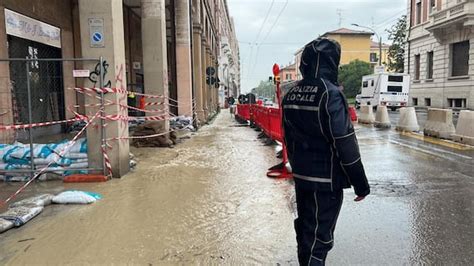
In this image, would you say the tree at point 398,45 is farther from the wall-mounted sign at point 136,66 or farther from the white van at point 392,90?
the wall-mounted sign at point 136,66

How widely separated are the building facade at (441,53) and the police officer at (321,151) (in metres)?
30.5

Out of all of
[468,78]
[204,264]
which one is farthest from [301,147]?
[468,78]

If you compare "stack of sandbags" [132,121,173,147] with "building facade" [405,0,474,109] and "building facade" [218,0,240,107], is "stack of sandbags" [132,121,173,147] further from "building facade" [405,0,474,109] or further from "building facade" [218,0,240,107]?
"building facade" [218,0,240,107]

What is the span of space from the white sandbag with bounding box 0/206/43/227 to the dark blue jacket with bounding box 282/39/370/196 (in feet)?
11.3

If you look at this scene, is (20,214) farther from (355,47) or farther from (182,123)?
(355,47)

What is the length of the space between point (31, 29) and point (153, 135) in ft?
18.6

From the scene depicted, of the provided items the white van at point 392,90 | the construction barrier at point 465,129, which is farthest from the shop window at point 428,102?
the construction barrier at point 465,129

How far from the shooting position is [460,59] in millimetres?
32656

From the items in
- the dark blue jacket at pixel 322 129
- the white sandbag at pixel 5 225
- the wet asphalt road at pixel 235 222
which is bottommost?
the wet asphalt road at pixel 235 222

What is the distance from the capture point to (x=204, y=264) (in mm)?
3689

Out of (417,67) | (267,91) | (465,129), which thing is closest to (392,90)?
(417,67)

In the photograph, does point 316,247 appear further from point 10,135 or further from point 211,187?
point 10,135

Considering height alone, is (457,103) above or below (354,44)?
below

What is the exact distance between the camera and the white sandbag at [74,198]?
571 centimetres
